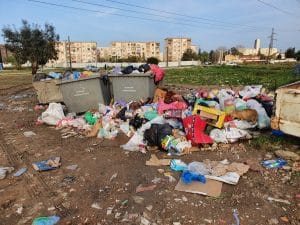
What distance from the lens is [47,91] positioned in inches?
296

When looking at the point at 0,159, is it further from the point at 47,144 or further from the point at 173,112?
the point at 173,112

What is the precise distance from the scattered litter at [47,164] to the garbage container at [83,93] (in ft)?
8.63

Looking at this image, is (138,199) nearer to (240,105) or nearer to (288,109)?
(288,109)

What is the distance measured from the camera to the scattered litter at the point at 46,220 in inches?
93.1

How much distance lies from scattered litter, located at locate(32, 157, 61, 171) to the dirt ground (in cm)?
8

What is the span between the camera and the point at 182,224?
231cm

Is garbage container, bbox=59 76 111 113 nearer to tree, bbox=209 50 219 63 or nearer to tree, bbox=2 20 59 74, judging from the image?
tree, bbox=2 20 59 74

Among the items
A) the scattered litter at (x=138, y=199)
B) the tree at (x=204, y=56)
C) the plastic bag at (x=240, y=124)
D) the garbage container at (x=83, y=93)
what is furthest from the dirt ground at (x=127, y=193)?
the tree at (x=204, y=56)

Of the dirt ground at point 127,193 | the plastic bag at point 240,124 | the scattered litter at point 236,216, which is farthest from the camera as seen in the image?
the plastic bag at point 240,124

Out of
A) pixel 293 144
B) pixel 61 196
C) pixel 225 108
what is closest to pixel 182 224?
pixel 61 196

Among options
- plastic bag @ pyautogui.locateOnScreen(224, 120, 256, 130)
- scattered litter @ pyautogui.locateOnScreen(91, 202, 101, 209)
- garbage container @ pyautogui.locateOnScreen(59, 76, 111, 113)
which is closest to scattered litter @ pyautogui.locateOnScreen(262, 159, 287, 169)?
plastic bag @ pyautogui.locateOnScreen(224, 120, 256, 130)

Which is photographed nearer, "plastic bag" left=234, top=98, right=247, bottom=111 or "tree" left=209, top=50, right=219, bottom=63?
"plastic bag" left=234, top=98, right=247, bottom=111

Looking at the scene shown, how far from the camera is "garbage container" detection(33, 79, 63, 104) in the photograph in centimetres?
742

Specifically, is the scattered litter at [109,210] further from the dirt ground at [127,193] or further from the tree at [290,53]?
the tree at [290,53]
